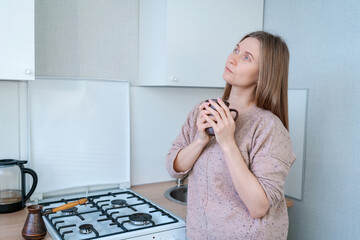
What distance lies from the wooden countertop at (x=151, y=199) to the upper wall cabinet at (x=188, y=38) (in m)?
0.58

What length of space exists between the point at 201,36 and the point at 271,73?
2.23ft

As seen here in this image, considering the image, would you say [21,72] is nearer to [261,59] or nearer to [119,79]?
[119,79]

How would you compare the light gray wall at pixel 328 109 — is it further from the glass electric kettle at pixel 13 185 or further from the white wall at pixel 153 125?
the glass electric kettle at pixel 13 185

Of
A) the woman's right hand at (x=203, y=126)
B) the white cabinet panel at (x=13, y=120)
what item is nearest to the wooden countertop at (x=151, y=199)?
the white cabinet panel at (x=13, y=120)

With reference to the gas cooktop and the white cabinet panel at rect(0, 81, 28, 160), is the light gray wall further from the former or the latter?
the white cabinet panel at rect(0, 81, 28, 160)

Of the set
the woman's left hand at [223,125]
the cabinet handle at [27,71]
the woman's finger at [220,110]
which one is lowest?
the woman's left hand at [223,125]

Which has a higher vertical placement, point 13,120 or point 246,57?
point 246,57

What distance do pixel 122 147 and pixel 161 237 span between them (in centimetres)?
63

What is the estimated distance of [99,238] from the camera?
131 cm

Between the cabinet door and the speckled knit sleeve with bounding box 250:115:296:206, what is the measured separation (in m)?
0.67

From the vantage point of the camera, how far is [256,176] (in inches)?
44.8

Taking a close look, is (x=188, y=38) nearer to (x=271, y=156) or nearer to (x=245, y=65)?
(x=245, y=65)

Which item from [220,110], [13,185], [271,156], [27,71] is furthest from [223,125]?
[13,185]

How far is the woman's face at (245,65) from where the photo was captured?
1231mm
